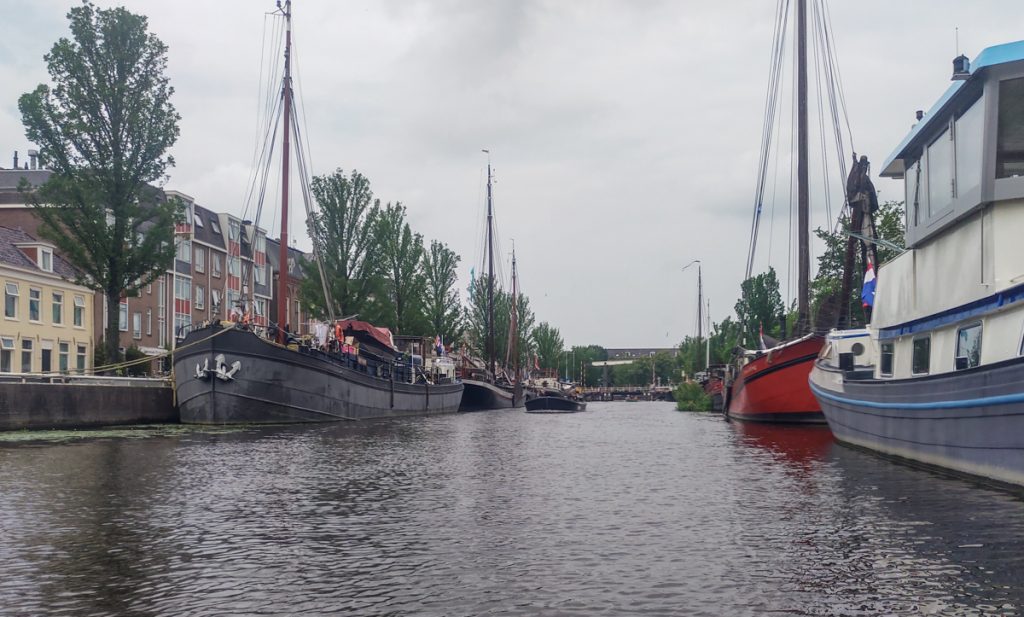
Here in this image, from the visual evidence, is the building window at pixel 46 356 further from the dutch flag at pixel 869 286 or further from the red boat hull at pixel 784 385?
the dutch flag at pixel 869 286

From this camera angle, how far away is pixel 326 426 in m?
36.6

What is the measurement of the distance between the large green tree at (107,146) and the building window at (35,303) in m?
11.6

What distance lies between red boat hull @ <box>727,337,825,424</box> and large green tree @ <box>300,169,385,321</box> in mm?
31491

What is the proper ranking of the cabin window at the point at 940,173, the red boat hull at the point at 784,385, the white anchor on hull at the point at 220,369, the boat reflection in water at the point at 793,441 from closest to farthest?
the cabin window at the point at 940,173, the boat reflection in water at the point at 793,441, the red boat hull at the point at 784,385, the white anchor on hull at the point at 220,369

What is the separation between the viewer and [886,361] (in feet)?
68.7

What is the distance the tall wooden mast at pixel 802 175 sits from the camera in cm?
3509

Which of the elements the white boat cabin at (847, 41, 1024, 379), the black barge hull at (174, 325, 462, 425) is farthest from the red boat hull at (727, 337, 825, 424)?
the black barge hull at (174, 325, 462, 425)

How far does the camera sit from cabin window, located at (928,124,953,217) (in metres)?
16.4

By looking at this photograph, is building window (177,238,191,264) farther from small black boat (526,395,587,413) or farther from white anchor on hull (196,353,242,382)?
white anchor on hull (196,353,242,382)

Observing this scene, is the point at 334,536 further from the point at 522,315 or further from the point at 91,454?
the point at 522,315

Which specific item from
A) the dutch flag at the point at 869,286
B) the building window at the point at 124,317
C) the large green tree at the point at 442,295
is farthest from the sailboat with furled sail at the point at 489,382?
the dutch flag at the point at 869,286

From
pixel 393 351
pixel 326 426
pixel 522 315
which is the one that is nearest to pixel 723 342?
pixel 522 315

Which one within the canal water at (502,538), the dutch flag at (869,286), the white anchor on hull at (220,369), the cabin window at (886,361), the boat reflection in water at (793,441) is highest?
the dutch flag at (869,286)

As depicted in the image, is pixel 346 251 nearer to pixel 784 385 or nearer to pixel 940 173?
pixel 784 385
